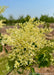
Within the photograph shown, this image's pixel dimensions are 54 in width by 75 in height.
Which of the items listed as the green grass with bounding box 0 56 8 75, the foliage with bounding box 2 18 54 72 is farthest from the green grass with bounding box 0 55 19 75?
the foliage with bounding box 2 18 54 72

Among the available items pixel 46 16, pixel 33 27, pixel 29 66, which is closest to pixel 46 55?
pixel 29 66

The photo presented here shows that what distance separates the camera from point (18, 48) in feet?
10.7

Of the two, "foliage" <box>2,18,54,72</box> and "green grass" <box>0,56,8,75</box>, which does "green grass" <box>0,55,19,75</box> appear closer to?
"green grass" <box>0,56,8,75</box>

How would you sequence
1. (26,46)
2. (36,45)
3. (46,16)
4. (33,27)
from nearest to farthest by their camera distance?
(26,46)
(36,45)
(33,27)
(46,16)

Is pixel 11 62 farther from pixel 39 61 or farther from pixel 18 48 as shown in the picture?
pixel 39 61

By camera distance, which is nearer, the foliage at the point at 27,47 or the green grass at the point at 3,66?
the foliage at the point at 27,47

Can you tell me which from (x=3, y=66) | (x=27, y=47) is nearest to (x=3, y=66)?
(x=3, y=66)

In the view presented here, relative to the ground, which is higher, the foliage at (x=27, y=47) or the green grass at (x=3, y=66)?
the foliage at (x=27, y=47)

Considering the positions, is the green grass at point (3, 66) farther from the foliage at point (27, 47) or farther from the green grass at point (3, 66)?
the foliage at point (27, 47)

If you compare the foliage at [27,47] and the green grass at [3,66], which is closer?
the foliage at [27,47]

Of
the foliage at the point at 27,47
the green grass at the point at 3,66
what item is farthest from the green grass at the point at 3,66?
the foliage at the point at 27,47

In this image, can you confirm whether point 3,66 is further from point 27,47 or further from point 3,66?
point 27,47

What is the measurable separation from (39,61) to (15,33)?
0.84 meters

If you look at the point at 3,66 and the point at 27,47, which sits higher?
the point at 27,47
